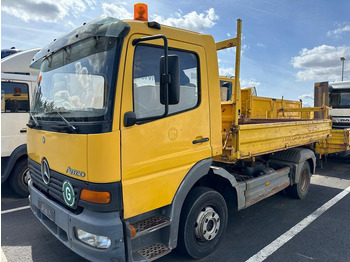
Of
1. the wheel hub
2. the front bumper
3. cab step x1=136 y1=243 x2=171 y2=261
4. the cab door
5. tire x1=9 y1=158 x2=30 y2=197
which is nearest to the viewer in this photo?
the front bumper

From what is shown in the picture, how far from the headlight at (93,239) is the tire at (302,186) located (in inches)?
161

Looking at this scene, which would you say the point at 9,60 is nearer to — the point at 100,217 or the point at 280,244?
the point at 100,217

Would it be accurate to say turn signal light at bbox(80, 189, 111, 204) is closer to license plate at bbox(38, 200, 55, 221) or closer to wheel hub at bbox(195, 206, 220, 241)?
license plate at bbox(38, 200, 55, 221)

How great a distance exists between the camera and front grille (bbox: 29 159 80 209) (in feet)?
7.93

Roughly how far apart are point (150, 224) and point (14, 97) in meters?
4.13

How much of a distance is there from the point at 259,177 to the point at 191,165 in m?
1.61

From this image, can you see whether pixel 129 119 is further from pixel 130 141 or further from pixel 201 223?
pixel 201 223

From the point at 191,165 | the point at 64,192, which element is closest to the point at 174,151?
the point at 191,165

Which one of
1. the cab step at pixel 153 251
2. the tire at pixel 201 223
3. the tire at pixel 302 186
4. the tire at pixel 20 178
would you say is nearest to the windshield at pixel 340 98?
the tire at pixel 302 186

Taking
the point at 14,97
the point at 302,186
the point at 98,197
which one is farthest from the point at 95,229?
the point at 302,186

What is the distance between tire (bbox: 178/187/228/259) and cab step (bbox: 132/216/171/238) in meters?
0.36

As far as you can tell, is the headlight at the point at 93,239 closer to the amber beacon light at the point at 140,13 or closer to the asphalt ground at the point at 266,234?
the asphalt ground at the point at 266,234

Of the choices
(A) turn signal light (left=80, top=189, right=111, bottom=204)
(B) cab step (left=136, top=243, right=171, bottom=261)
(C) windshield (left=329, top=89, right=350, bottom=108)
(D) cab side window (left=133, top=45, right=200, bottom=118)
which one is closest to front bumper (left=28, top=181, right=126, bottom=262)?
(A) turn signal light (left=80, top=189, right=111, bottom=204)

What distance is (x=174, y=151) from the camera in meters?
2.72
